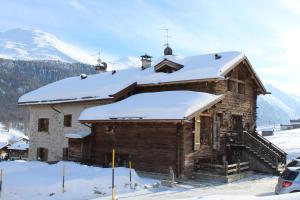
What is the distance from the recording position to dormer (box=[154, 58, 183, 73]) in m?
28.8

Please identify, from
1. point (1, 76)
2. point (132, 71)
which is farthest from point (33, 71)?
point (132, 71)

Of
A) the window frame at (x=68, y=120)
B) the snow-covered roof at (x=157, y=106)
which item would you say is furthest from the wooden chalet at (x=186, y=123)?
the window frame at (x=68, y=120)

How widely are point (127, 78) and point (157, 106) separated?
304 inches

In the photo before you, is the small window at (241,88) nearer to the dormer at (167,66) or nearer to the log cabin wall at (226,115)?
the log cabin wall at (226,115)

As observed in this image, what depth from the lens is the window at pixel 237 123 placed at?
28312 mm

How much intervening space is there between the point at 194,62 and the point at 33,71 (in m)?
165

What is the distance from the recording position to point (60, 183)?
→ 1839cm

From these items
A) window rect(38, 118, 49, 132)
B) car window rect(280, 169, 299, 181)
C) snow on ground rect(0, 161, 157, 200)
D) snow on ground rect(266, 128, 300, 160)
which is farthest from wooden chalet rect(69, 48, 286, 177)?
snow on ground rect(266, 128, 300, 160)

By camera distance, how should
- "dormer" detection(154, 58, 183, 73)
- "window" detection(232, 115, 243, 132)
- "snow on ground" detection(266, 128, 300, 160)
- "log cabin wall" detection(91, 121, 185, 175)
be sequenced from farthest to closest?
"snow on ground" detection(266, 128, 300, 160) < "dormer" detection(154, 58, 183, 73) < "window" detection(232, 115, 243, 132) < "log cabin wall" detection(91, 121, 185, 175)

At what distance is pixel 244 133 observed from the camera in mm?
28094

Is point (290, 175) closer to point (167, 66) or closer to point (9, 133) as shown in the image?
point (167, 66)

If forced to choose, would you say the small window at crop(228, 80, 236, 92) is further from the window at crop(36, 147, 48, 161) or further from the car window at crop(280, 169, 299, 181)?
the window at crop(36, 147, 48, 161)

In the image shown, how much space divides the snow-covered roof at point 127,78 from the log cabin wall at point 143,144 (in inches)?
121

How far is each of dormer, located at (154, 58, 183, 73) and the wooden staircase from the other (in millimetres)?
6519
